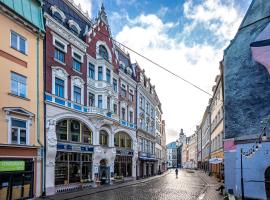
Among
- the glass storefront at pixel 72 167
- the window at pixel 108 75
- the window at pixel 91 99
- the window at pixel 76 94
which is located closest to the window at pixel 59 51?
the window at pixel 76 94

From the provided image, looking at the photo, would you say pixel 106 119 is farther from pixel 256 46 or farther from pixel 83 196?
pixel 256 46

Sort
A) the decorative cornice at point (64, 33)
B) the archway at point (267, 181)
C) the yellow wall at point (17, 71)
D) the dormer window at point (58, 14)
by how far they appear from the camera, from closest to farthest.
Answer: the archway at point (267, 181) < the yellow wall at point (17, 71) < the decorative cornice at point (64, 33) < the dormer window at point (58, 14)

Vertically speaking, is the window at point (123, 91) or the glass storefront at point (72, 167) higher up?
the window at point (123, 91)

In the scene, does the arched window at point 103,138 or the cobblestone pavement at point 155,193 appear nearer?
the cobblestone pavement at point 155,193

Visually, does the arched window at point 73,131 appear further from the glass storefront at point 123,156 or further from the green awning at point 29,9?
the green awning at point 29,9

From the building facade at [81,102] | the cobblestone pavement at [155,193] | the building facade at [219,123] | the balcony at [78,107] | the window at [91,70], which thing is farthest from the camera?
the building facade at [219,123]

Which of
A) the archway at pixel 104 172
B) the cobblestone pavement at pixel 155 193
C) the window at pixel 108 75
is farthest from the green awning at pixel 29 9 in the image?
the archway at pixel 104 172

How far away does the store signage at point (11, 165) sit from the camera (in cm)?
1977

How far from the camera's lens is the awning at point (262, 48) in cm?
1884

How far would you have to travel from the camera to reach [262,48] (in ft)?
64.2

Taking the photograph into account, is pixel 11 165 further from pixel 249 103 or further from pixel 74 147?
pixel 249 103

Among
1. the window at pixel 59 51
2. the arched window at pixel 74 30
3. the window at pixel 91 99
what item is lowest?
the window at pixel 91 99

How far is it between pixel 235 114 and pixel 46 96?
14327 mm

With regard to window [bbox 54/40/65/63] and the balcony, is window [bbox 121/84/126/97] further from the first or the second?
window [bbox 54/40/65/63]
